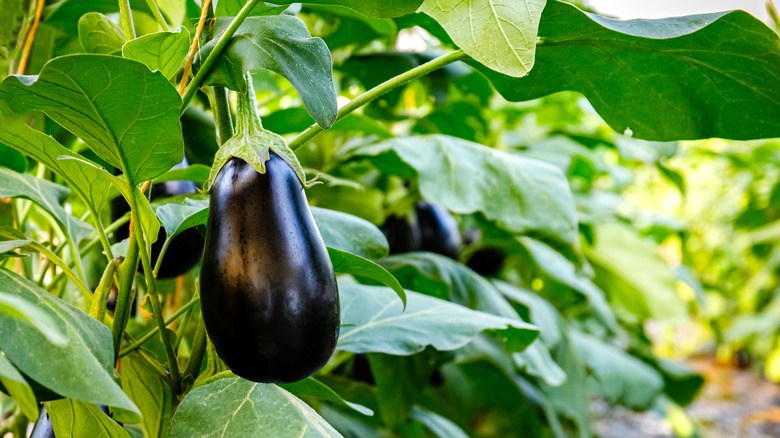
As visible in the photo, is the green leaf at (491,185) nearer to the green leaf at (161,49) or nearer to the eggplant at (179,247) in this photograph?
the eggplant at (179,247)

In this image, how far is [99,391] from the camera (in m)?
0.27

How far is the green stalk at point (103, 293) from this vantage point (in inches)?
14.6

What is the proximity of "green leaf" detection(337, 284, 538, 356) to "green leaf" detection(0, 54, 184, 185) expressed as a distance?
0.70 feet

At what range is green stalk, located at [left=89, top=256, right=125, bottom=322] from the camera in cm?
37

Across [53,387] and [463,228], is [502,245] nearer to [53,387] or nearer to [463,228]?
[463,228]

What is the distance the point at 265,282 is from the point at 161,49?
0.46 feet

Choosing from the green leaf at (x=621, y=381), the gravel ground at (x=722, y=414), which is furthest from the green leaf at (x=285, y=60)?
the gravel ground at (x=722, y=414)

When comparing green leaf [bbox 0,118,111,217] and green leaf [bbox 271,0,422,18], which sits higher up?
green leaf [bbox 271,0,422,18]

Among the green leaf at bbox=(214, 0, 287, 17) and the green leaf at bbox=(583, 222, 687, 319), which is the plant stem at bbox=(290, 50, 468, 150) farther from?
the green leaf at bbox=(583, 222, 687, 319)

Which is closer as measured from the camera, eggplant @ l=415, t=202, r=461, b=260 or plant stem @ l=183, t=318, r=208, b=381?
plant stem @ l=183, t=318, r=208, b=381

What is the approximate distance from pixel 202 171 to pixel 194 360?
0.15 meters

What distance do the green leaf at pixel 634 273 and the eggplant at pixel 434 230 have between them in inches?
18.0

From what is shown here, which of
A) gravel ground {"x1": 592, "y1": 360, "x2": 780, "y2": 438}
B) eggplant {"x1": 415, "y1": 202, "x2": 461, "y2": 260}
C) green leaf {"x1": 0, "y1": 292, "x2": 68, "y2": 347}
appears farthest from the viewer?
gravel ground {"x1": 592, "y1": 360, "x2": 780, "y2": 438}

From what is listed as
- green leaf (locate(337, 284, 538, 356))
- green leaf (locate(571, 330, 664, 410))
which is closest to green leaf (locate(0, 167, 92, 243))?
green leaf (locate(337, 284, 538, 356))
